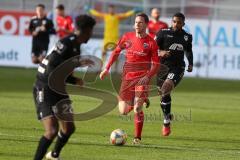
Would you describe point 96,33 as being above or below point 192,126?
below

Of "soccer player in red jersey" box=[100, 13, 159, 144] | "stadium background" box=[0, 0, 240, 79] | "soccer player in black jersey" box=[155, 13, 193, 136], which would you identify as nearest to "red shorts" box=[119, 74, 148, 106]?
"soccer player in red jersey" box=[100, 13, 159, 144]

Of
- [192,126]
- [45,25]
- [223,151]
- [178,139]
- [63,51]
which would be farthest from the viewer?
[45,25]

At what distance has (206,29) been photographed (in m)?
32.8

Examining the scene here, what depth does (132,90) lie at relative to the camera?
15.2 m

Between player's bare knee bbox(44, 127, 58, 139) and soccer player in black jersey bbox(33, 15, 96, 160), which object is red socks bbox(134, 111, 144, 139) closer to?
soccer player in black jersey bbox(33, 15, 96, 160)

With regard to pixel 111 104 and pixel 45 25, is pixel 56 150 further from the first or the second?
pixel 45 25

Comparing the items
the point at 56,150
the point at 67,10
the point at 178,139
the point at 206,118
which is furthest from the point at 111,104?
the point at 67,10

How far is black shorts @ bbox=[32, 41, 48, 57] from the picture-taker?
27.6 metres

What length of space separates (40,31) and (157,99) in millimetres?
5144

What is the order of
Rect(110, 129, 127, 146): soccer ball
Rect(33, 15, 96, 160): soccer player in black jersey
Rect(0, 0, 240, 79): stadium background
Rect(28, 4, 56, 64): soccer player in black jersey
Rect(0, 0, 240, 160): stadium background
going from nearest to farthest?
Rect(33, 15, 96, 160): soccer player in black jersey < Rect(0, 0, 240, 160): stadium background < Rect(110, 129, 127, 146): soccer ball < Rect(28, 4, 56, 64): soccer player in black jersey < Rect(0, 0, 240, 79): stadium background

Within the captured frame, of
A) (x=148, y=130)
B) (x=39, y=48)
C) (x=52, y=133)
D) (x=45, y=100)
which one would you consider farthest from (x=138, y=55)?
(x=39, y=48)

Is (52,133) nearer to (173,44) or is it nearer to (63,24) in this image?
(173,44)

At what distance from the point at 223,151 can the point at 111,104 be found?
752 cm

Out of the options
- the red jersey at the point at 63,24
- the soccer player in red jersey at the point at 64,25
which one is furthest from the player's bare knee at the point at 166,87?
the red jersey at the point at 63,24
